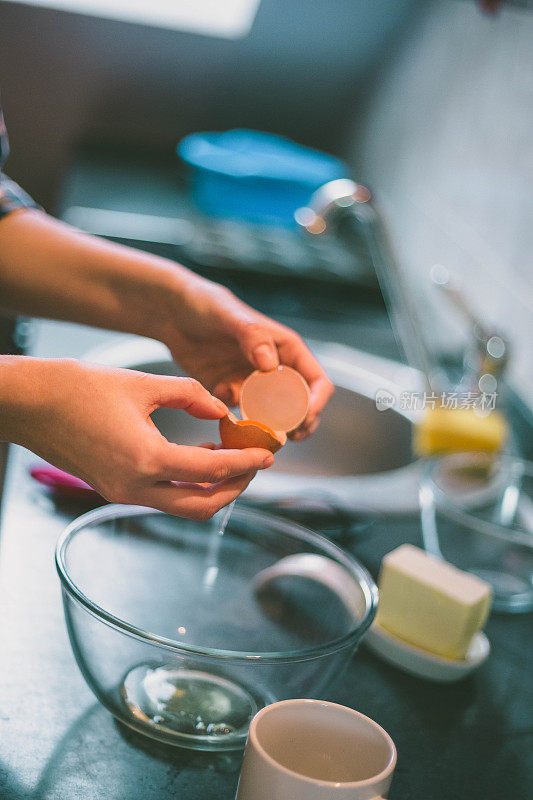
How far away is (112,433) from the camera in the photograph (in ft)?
2.16

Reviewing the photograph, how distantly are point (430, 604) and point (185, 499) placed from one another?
333mm

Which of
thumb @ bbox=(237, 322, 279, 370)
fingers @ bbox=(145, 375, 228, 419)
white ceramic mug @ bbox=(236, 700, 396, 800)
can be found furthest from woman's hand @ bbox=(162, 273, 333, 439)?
white ceramic mug @ bbox=(236, 700, 396, 800)

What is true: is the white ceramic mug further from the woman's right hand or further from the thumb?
the thumb

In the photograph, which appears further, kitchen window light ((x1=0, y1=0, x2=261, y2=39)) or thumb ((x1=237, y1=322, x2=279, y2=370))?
kitchen window light ((x1=0, y1=0, x2=261, y2=39))

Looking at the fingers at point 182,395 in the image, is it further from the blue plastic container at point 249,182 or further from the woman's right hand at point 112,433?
the blue plastic container at point 249,182

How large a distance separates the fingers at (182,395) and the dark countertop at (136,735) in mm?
284

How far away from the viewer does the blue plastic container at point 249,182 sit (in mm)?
2451

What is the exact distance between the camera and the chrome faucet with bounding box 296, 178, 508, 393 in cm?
140

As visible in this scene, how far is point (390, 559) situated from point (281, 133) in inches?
108

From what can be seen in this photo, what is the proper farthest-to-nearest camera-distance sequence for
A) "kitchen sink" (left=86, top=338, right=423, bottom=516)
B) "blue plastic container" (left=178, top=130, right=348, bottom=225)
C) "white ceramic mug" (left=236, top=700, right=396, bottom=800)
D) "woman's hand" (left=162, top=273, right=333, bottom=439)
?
"blue plastic container" (left=178, top=130, right=348, bottom=225) < "kitchen sink" (left=86, top=338, right=423, bottom=516) < "woman's hand" (left=162, top=273, right=333, bottom=439) < "white ceramic mug" (left=236, top=700, right=396, bottom=800)

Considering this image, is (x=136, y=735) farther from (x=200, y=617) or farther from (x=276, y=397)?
(x=276, y=397)

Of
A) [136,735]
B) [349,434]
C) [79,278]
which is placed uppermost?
[79,278]

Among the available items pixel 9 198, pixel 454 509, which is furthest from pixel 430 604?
pixel 9 198

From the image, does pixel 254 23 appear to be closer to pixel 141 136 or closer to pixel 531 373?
pixel 141 136
